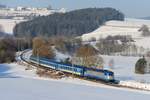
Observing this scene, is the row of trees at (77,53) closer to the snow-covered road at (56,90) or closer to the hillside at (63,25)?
the snow-covered road at (56,90)

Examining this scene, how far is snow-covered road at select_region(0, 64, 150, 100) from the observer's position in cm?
1561

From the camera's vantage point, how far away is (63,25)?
65.2m

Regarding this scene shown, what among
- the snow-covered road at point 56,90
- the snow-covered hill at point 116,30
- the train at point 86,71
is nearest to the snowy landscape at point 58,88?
the snow-covered road at point 56,90

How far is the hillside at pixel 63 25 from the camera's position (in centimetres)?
6391

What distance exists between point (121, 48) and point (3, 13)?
50185mm

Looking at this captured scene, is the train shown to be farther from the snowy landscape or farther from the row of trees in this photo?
the row of trees

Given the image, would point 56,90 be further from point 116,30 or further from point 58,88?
point 116,30

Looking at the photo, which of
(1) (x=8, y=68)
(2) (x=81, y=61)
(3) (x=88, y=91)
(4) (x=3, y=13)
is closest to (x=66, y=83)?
(3) (x=88, y=91)

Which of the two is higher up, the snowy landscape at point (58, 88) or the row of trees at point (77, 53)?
the row of trees at point (77, 53)

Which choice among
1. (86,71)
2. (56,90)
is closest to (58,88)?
(56,90)

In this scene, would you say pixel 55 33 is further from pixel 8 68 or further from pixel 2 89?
pixel 2 89

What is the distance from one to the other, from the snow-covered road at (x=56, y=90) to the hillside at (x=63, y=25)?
41242 millimetres

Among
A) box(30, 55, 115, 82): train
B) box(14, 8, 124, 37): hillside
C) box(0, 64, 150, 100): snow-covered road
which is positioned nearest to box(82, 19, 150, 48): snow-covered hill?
box(14, 8, 124, 37): hillside

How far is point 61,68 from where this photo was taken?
2334 centimetres
